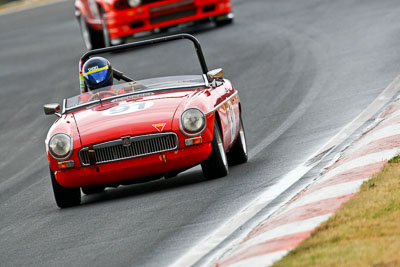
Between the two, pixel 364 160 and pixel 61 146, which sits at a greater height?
pixel 61 146

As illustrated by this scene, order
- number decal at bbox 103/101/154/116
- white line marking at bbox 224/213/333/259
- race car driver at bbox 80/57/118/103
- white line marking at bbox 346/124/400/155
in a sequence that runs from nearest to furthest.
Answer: white line marking at bbox 224/213/333/259 → white line marking at bbox 346/124/400/155 → number decal at bbox 103/101/154/116 → race car driver at bbox 80/57/118/103

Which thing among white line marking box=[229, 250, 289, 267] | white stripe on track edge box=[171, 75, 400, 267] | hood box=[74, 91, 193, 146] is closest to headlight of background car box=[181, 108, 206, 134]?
hood box=[74, 91, 193, 146]

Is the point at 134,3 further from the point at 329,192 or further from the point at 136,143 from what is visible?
the point at 329,192

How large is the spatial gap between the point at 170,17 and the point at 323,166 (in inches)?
509

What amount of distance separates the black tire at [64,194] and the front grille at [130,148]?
371 mm

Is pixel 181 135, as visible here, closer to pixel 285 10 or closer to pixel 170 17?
pixel 170 17

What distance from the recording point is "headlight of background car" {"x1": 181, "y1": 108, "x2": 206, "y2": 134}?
8469 mm

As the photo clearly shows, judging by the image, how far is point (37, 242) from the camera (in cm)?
732

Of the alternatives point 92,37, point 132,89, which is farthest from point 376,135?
point 92,37

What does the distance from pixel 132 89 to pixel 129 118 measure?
116 centimetres

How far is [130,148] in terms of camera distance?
839 centimetres

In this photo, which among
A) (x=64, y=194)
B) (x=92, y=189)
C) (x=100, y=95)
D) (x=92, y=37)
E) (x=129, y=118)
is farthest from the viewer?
(x=92, y=37)

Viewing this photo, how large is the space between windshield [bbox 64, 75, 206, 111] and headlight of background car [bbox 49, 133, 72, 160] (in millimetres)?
979

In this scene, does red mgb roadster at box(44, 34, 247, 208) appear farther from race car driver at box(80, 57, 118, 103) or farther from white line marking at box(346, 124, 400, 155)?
white line marking at box(346, 124, 400, 155)
